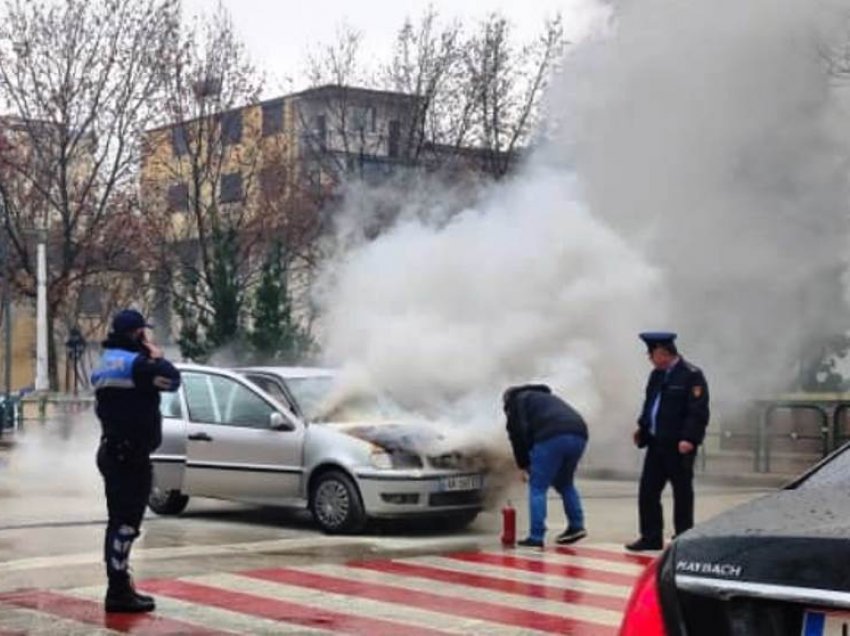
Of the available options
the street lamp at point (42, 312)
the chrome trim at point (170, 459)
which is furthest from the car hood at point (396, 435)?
the street lamp at point (42, 312)

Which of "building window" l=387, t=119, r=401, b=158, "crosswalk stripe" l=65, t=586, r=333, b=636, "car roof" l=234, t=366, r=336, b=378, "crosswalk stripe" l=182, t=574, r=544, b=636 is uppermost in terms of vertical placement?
"building window" l=387, t=119, r=401, b=158

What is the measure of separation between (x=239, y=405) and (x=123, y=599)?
4.61 meters

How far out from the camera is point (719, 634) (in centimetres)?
306

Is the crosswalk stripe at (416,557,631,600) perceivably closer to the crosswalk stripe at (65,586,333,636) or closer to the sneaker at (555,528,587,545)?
the sneaker at (555,528,587,545)

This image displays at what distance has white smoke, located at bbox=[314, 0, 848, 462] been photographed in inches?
486

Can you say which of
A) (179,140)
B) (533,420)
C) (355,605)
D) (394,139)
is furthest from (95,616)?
(179,140)

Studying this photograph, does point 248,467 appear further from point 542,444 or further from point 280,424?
point 542,444

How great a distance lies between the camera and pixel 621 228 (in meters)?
13.1

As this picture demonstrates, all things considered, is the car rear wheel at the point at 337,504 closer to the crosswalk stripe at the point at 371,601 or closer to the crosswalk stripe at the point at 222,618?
the crosswalk stripe at the point at 371,601

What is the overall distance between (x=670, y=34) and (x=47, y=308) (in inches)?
982

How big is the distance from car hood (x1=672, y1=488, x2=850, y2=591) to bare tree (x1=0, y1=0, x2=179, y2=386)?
105 feet

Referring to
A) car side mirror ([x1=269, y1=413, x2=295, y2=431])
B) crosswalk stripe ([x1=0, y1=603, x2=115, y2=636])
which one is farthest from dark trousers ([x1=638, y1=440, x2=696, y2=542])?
crosswalk stripe ([x1=0, y1=603, x2=115, y2=636])

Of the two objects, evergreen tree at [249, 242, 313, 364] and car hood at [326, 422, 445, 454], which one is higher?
evergreen tree at [249, 242, 313, 364]

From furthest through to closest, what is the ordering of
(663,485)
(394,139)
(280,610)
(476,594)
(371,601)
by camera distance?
1. (394,139)
2. (663,485)
3. (476,594)
4. (371,601)
5. (280,610)
